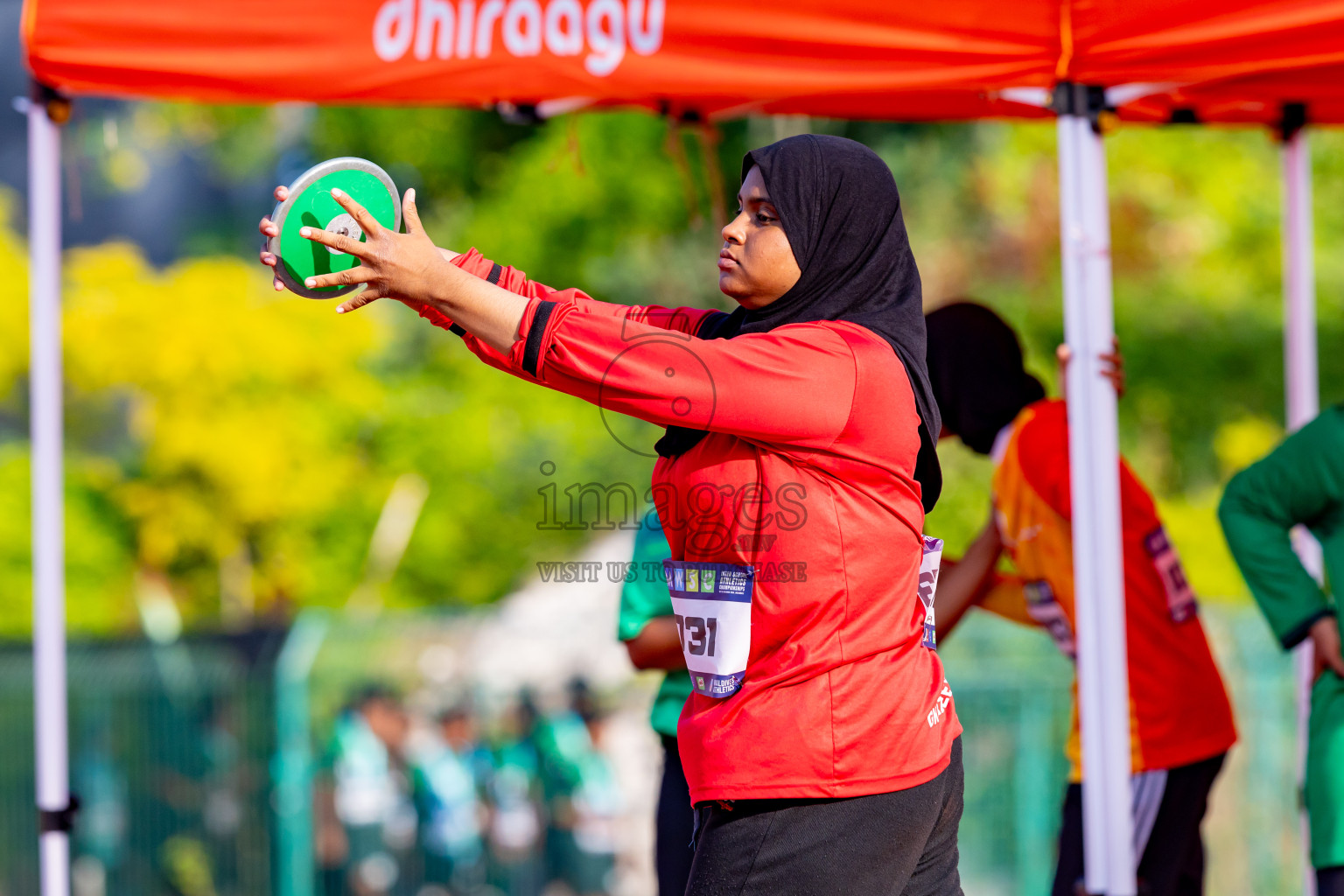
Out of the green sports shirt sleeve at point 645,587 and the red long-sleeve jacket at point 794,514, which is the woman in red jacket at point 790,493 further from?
the green sports shirt sleeve at point 645,587

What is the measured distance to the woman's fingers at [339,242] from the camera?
1.80 m

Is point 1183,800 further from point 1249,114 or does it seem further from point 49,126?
point 49,126

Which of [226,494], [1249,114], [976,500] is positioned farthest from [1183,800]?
[226,494]

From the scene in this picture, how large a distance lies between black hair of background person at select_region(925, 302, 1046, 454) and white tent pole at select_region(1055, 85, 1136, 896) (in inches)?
10.0

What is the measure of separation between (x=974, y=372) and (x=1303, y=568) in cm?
87

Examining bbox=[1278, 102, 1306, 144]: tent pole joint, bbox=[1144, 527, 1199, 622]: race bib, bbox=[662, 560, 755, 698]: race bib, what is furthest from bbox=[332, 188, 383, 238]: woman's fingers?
bbox=[1278, 102, 1306, 144]: tent pole joint

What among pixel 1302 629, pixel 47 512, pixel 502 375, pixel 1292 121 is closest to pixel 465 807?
pixel 47 512

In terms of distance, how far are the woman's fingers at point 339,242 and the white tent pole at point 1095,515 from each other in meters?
1.79

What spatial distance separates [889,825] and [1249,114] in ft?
9.98

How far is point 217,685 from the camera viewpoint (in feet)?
24.6

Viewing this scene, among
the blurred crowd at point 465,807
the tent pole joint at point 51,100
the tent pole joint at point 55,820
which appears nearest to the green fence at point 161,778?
the blurred crowd at point 465,807

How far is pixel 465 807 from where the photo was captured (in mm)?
7137

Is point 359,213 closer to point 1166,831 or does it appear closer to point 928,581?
point 928,581

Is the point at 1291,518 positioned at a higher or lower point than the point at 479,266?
lower
